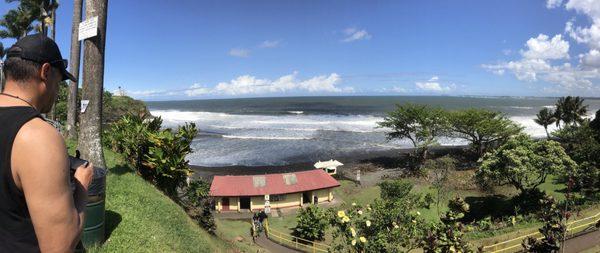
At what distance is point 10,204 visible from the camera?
5.57 feet

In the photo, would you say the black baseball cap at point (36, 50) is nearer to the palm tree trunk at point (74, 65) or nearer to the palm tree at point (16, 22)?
the palm tree trunk at point (74, 65)

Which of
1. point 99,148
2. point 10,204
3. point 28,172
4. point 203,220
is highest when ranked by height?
point 28,172

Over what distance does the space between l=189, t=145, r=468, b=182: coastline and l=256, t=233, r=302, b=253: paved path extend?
14.2 meters

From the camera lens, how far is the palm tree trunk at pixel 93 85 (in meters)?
7.45

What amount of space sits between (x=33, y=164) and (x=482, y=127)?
45304 mm

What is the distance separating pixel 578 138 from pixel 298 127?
141 feet

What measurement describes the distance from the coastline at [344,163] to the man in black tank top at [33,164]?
31394mm

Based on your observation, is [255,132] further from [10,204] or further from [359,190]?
[10,204]

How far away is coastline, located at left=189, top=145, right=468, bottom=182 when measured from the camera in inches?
1398

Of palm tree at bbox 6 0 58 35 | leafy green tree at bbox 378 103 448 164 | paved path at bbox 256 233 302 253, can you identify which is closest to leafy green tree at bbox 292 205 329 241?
paved path at bbox 256 233 302 253

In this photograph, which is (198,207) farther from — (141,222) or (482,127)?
(482,127)

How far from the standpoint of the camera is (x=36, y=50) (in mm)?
1791

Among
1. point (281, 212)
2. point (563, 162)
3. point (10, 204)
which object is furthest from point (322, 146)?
point (10, 204)

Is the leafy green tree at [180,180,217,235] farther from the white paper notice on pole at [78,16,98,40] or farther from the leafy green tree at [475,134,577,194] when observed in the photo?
the leafy green tree at [475,134,577,194]
